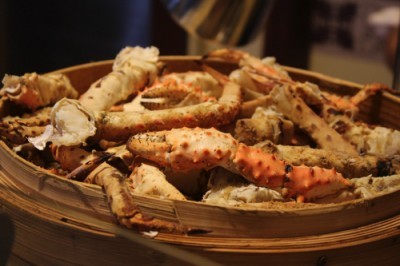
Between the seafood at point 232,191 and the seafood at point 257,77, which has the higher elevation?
the seafood at point 257,77

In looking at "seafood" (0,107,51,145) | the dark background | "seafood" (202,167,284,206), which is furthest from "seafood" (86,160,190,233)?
the dark background

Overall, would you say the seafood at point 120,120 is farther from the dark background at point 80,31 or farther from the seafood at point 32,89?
the dark background at point 80,31

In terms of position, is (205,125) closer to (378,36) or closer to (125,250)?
(125,250)

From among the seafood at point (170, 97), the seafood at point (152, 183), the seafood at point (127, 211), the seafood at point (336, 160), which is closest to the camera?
the seafood at point (127, 211)

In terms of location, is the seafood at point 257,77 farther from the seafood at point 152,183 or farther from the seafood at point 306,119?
the seafood at point 152,183

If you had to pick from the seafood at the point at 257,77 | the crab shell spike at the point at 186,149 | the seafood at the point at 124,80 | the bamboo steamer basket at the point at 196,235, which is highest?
the seafood at the point at 257,77

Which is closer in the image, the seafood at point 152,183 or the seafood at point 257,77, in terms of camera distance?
the seafood at point 152,183

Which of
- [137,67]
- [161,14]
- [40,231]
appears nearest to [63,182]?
[40,231]

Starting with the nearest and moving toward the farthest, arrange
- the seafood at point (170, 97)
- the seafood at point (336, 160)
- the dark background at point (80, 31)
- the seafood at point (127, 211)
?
the seafood at point (127, 211) < the seafood at point (336, 160) < the seafood at point (170, 97) < the dark background at point (80, 31)

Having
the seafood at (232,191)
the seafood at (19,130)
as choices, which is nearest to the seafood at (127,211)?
the seafood at (232,191)
